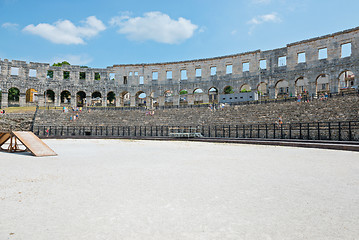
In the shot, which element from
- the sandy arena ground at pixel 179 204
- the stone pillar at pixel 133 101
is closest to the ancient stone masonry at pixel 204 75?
the stone pillar at pixel 133 101

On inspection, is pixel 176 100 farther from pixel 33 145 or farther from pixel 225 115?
pixel 33 145

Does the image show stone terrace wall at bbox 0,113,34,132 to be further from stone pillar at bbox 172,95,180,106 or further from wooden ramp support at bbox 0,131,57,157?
stone pillar at bbox 172,95,180,106

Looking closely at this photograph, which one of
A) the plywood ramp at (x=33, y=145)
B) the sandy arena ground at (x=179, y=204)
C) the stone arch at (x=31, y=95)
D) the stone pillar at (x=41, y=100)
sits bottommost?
the sandy arena ground at (x=179, y=204)

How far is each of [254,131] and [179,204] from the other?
62.0 ft

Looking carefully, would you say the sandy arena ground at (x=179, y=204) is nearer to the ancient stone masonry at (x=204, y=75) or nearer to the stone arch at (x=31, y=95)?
the ancient stone masonry at (x=204, y=75)

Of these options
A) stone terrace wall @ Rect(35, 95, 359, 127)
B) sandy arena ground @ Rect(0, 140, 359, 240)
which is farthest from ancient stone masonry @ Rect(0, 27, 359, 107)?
sandy arena ground @ Rect(0, 140, 359, 240)

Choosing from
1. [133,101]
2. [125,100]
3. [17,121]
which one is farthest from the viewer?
[125,100]

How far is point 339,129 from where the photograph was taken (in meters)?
15.9

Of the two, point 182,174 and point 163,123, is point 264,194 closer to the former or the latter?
point 182,174

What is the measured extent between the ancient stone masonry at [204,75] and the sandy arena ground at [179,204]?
31.4 m

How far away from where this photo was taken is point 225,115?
29094 mm

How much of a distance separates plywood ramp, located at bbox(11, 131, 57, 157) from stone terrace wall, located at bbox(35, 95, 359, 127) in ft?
59.8

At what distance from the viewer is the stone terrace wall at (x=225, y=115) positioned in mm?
21453

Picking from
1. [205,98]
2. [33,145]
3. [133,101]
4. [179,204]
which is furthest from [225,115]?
[179,204]
